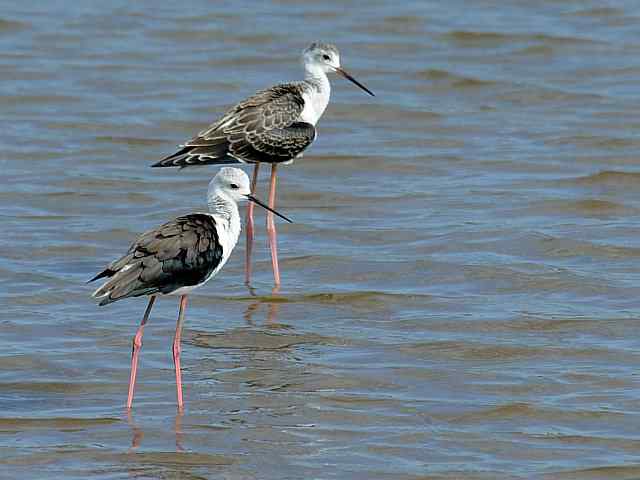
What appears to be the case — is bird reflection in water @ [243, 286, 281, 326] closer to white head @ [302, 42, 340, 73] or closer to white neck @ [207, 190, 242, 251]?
white neck @ [207, 190, 242, 251]

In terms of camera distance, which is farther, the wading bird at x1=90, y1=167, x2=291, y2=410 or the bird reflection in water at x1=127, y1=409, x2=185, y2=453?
the wading bird at x1=90, y1=167, x2=291, y2=410

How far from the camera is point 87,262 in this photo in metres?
10.9

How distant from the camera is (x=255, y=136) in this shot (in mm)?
11164

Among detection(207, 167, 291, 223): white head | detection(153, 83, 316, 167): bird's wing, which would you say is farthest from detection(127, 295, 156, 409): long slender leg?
detection(153, 83, 316, 167): bird's wing

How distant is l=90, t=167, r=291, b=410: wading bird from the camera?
7875 mm

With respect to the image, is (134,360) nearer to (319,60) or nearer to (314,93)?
(314,93)

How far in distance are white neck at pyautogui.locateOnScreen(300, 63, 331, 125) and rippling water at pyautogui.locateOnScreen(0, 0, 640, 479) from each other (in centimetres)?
90

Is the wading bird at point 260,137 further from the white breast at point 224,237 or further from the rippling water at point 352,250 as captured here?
the white breast at point 224,237

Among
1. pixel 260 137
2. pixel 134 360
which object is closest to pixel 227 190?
pixel 134 360

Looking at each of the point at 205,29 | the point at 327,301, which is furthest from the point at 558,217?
the point at 205,29

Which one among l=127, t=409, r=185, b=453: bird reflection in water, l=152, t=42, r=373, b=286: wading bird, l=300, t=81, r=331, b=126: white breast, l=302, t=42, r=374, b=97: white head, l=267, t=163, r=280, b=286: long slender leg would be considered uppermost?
l=302, t=42, r=374, b=97: white head

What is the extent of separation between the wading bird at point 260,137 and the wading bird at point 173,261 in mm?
2462

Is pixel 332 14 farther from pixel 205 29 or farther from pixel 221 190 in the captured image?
pixel 221 190

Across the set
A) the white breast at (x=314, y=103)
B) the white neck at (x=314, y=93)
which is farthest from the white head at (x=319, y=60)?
the white breast at (x=314, y=103)
